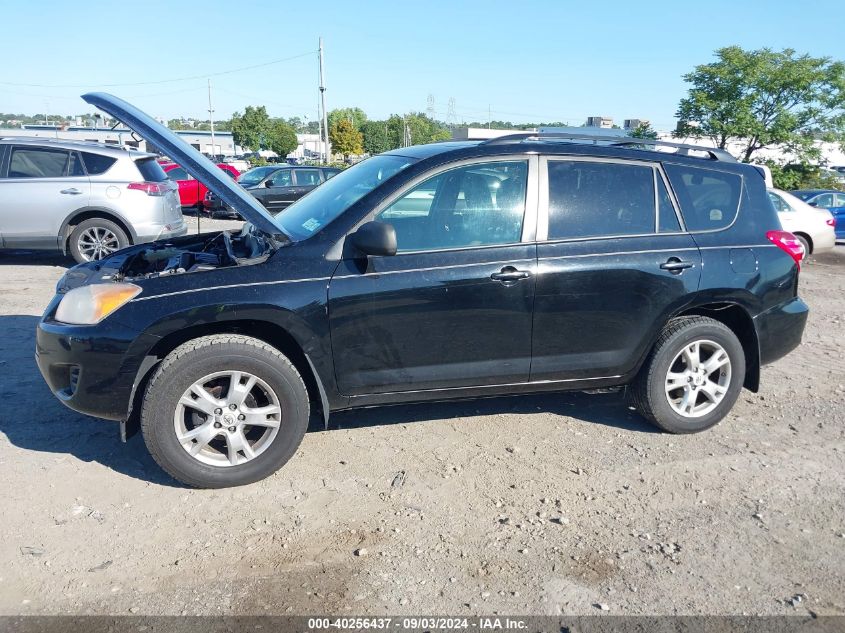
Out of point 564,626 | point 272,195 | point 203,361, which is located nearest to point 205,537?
point 203,361

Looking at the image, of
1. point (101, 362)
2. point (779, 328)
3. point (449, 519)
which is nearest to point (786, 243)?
point (779, 328)

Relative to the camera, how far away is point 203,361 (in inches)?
139

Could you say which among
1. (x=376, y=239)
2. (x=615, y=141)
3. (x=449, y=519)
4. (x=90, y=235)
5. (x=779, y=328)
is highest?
(x=615, y=141)

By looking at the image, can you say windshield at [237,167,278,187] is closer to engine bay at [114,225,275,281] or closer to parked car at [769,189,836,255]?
parked car at [769,189,836,255]

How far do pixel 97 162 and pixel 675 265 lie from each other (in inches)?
316

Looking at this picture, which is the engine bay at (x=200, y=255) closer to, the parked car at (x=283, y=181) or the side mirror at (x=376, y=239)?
the side mirror at (x=376, y=239)

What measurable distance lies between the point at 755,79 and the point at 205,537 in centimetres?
3020

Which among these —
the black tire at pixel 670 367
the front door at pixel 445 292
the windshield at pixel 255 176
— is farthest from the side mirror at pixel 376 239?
the windshield at pixel 255 176

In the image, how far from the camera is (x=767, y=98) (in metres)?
28.5

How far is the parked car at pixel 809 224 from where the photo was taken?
1322cm

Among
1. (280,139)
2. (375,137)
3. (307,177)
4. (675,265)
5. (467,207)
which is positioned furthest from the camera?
(375,137)

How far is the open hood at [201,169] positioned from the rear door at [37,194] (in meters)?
6.06

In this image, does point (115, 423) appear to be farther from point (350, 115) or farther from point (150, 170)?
point (350, 115)

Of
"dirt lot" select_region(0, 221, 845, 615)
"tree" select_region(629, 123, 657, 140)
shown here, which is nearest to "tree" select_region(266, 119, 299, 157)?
"tree" select_region(629, 123, 657, 140)
